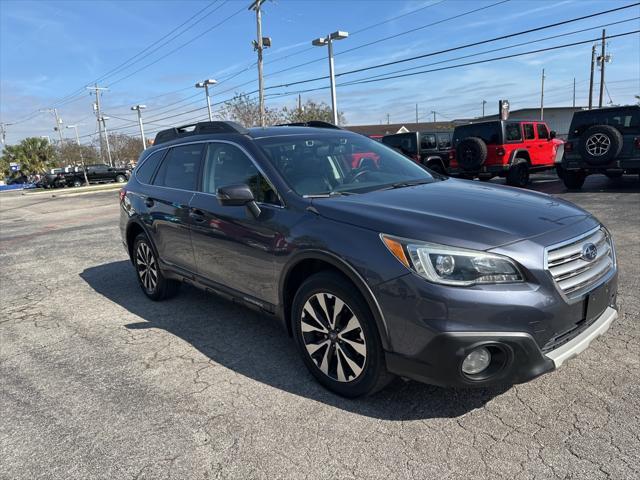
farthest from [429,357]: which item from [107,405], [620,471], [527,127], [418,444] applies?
[527,127]

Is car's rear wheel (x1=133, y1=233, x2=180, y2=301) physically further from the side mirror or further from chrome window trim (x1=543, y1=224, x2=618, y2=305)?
chrome window trim (x1=543, y1=224, x2=618, y2=305)

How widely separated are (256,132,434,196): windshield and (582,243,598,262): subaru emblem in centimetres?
136

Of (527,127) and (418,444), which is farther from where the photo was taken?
(527,127)

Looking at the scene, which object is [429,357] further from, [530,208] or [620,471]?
[530,208]

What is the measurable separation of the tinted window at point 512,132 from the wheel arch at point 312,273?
12207 millimetres

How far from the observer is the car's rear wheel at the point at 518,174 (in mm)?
13695

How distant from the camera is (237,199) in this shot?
330cm

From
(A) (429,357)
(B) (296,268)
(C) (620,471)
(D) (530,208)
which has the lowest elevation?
(C) (620,471)

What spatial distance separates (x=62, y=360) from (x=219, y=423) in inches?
73.3

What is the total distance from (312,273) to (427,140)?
14671 millimetres

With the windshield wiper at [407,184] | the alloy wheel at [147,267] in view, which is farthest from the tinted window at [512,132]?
the alloy wheel at [147,267]

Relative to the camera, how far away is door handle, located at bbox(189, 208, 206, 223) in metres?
4.01

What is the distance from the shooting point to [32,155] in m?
64.3

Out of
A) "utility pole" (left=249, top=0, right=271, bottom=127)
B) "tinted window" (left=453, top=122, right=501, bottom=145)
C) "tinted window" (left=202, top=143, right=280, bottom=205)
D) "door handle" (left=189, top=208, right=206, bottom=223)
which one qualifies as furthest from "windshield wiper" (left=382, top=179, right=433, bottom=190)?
"utility pole" (left=249, top=0, right=271, bottom=127)
